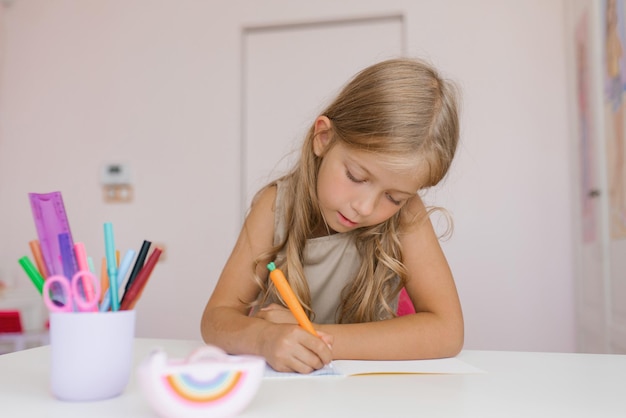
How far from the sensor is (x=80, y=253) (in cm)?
47

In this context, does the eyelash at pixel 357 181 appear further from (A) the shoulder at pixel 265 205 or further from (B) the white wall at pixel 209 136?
(B) the white wall at pixel 209 136

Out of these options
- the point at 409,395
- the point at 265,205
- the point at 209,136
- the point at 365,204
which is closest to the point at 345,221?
the point at 365,204

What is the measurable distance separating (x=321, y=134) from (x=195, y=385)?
62 centimetres

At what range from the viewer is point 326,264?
1.08m

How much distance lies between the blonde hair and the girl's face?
17 mm

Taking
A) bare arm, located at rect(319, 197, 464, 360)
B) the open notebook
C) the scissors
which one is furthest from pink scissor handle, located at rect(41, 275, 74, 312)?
bare arm, located at rect(319, 197, 464, 360)

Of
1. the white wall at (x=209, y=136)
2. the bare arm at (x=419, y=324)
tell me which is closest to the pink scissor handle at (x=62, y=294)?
the bare arm at (x=419, y=324)

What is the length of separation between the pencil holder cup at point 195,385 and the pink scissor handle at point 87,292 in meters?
0.09

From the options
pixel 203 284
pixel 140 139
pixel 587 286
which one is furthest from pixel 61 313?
pixel 140 139

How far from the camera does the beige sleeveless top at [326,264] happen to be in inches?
41.3

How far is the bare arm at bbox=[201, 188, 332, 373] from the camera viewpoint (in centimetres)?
63

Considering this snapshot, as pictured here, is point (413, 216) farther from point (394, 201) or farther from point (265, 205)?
point (265, 205)

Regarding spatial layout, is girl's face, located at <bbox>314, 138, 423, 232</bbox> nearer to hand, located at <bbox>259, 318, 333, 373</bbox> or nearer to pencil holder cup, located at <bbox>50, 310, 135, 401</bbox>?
hand, located at <bbox>259, 318, 333, 373</bbox>

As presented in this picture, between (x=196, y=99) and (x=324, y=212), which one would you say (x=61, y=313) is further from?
(x=196, y=99)
